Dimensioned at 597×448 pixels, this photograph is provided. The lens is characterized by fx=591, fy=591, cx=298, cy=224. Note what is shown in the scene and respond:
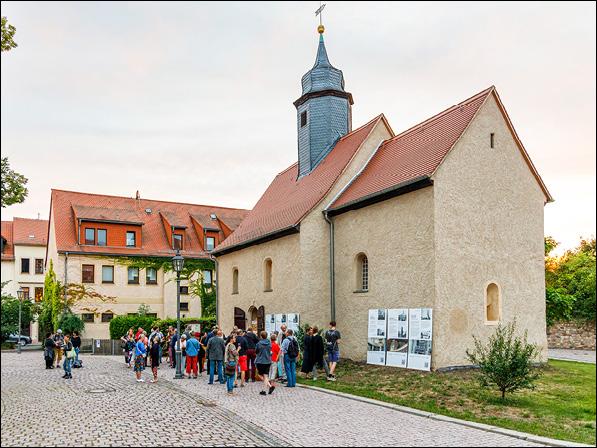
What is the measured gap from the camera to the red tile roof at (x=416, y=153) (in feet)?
63.2

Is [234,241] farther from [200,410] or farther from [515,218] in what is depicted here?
[200,410]

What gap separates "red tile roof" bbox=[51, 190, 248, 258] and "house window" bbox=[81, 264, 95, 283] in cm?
104

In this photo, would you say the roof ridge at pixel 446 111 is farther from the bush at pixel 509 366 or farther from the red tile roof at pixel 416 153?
the bush at pixel 509 366

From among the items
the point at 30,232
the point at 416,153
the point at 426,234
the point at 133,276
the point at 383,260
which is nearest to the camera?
the point at 426,234

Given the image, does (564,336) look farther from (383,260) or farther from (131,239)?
(131,239)

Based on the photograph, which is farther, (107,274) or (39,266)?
(39,266)

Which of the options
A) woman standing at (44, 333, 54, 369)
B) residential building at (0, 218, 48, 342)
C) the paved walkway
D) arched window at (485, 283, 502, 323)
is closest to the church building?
arched window at (485, 283, 502, 323)

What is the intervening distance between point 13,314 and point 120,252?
30.0 feet

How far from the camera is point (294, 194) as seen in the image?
27.9m

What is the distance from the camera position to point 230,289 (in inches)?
1247

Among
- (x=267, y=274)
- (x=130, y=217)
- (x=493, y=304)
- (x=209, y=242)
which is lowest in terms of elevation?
(x=493, y=304)

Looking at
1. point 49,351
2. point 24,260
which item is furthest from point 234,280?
point 24,260

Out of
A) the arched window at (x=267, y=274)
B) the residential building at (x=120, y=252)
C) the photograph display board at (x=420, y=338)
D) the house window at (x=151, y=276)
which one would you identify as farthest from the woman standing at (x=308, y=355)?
the house window at (x=151, y=276)

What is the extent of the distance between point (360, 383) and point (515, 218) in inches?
310
